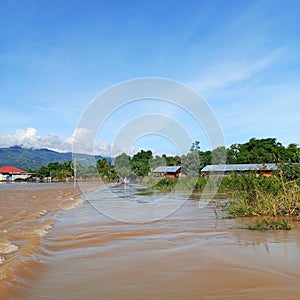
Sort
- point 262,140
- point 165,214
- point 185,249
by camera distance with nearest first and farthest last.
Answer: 1. point 185,249
2. point 165,214
3. point 262,140

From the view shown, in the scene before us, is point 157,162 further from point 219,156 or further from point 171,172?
point 171,172

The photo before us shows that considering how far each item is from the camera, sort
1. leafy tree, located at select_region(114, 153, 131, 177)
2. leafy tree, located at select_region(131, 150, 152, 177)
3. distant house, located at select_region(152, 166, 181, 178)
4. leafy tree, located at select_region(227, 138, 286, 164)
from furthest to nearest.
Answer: leafy tree, located at select_region(131, 150, 152, 177) < leafy tree, located at select_region(114, 153, 131, 177) < leafy tree, located at select_region(227, 138, 286, 164) < distant house, located at select_region(152, 166, 181, 178)

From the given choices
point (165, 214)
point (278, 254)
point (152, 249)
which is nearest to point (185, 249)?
point (152, 249)

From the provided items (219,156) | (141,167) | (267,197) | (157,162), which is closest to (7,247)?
(267,197)

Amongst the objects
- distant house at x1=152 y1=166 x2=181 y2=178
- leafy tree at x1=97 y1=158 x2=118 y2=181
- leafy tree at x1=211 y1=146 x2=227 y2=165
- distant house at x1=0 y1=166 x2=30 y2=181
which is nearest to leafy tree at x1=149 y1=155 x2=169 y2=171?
leafy tree at x1=97 y1=158 x2=118 y2=181

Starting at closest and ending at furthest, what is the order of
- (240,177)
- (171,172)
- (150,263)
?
(150,263) → (240,177) → (171,172)

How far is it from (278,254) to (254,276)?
1357 millimetres

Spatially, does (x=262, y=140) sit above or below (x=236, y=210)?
above

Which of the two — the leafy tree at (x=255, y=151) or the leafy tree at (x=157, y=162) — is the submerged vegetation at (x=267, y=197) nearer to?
the leafy tree at (x=255, y=151)

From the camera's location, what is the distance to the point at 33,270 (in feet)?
16.2

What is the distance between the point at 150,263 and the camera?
5.28m

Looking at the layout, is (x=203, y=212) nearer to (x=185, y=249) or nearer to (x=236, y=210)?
(x=236, y=210)

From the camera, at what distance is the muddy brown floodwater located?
403 centimetres

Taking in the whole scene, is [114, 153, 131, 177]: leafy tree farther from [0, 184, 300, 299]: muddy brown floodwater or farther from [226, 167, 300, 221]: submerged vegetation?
[0, 184, 300, 299]: muddy brown floodwater
